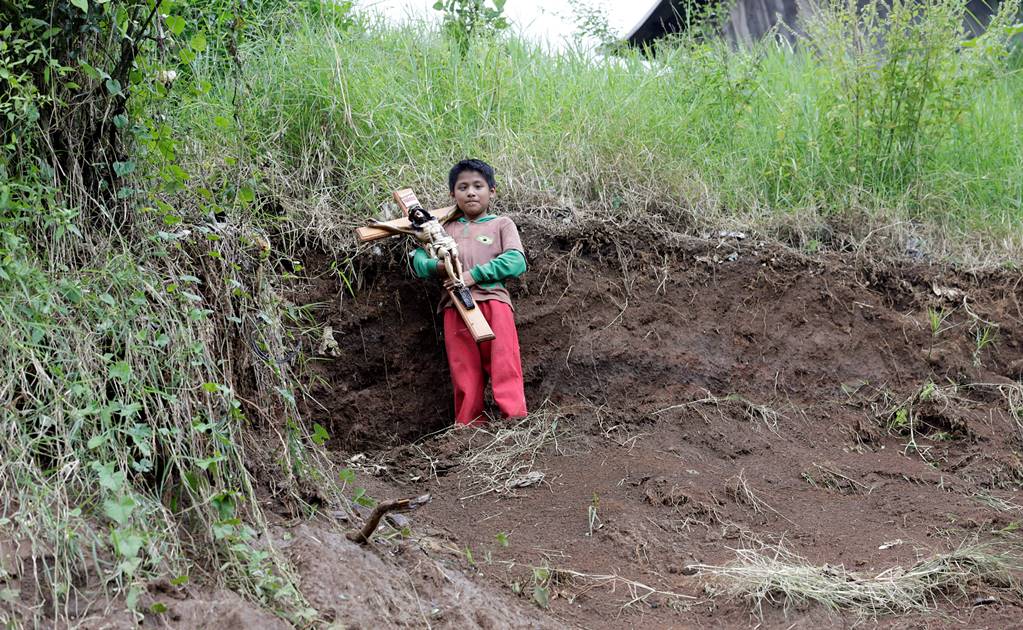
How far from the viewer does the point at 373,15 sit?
22.3 feet

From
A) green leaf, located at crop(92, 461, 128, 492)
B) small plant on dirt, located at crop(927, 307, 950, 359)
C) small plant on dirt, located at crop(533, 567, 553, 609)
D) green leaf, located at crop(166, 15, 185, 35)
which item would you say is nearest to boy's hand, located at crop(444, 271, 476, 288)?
small plant on dirt, located at crop(533, 567, 553, 609)

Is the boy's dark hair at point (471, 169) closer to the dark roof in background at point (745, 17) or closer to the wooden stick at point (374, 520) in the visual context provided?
the wooden stick at point (374, 520)

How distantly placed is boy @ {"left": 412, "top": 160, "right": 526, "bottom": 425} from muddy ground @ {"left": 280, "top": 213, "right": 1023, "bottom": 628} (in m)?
0.20

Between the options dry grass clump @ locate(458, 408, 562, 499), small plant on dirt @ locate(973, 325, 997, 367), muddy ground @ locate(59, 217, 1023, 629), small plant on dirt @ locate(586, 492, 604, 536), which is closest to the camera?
muddy ground @ locate(59, 217, 1023, 629)

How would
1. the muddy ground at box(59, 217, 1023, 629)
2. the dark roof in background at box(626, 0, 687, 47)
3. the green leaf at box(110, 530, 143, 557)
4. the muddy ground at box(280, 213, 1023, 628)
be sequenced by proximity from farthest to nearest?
1. the dark roof in background at box(626, 0, 687, 47)
2. the muddy ground at box(280, 213, 1023, 628)
3. the muddy ground at box(59, 217, 1023, 629)
4. the green leaf at box(110, 530, 143, 557)

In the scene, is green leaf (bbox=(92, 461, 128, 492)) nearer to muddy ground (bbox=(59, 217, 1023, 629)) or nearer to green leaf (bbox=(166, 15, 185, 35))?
muddy ground (bbox=(59, 217, 1023, 629))

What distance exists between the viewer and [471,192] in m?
5.05

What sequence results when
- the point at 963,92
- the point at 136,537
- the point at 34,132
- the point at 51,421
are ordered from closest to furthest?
the point at 136,537 → the point at 51,421 → the point at 34,132 → the point at 963,92

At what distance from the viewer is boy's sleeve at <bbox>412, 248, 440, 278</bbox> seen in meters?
4.84

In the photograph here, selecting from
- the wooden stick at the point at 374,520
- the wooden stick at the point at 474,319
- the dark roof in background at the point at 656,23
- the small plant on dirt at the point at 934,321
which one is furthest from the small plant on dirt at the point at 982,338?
the dark roof in background at the point at 656,23

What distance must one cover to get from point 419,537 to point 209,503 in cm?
98

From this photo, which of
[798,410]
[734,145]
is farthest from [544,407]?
[734,145]

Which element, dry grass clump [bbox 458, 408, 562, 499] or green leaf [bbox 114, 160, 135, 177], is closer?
green leaf [bbox 114, 160, 135, 177]

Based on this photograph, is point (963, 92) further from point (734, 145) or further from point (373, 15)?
point (373, 15)
